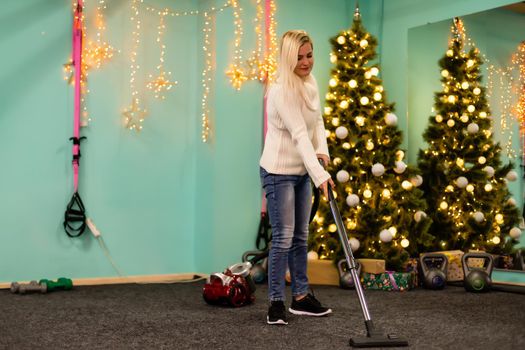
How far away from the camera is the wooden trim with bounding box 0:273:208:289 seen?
14.2 ft

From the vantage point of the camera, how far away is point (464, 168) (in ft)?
15.7

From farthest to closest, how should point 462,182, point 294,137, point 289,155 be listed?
point 462,182 < point 289,155 < point 294,137

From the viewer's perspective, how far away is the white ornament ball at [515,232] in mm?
4530

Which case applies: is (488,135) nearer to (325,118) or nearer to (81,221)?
(325,118)

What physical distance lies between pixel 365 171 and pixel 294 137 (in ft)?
6.09

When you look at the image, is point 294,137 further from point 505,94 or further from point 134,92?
point 505,94

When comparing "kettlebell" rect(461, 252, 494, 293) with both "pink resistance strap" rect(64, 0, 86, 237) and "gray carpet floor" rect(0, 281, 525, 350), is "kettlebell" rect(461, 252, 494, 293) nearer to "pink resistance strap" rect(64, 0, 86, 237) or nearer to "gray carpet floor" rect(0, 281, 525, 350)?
"gray carpet floor" rect(0, 281, 525, 350)

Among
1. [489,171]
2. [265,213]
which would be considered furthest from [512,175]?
[265,213]

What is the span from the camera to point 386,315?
318cm

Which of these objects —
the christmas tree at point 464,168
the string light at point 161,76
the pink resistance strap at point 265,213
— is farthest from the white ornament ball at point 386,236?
the string light at point 161,76

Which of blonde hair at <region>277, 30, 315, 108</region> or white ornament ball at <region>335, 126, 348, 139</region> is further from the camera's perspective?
white ornament ball at <region>335, 126, 348, 139</region>

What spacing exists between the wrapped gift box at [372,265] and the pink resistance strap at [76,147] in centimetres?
188

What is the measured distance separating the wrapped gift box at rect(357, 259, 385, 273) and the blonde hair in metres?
1.70

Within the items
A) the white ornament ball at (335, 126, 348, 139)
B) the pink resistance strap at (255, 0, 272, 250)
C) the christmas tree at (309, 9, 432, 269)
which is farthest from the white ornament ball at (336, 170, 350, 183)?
the pink resistance strap at (255, 0, 272, 250)
